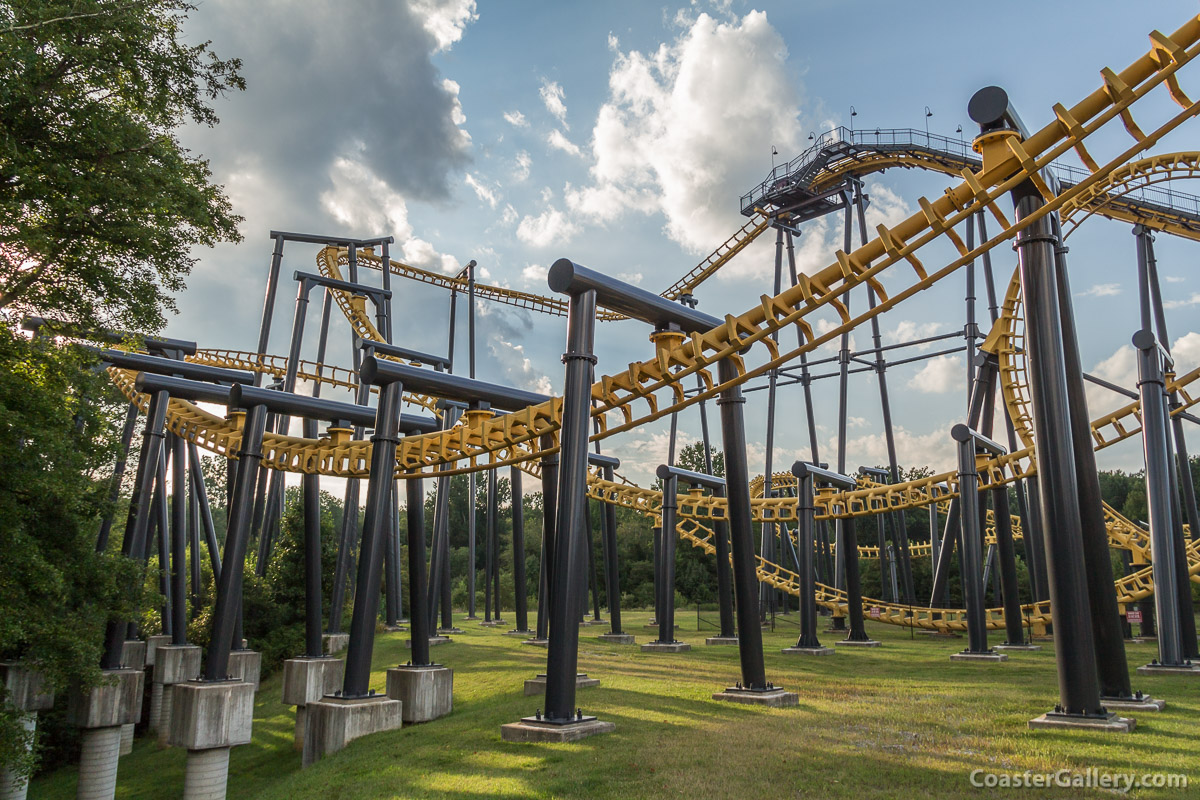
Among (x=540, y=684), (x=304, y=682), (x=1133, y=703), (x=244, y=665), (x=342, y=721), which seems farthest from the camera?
(x=244, y=665)

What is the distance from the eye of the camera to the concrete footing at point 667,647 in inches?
635

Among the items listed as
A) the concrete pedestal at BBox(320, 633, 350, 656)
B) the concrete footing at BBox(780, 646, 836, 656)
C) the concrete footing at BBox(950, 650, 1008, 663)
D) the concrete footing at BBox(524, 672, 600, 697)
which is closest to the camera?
the concrete footing at BBox(524, 672, 600, 697)

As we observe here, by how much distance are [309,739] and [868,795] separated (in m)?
7.73

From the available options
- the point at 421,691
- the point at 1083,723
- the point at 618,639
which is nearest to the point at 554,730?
the point at 421,691

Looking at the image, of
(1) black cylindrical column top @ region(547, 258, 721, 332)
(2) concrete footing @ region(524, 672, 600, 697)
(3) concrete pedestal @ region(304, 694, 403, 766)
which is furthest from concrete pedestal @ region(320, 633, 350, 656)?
(1) black cylindrical column top @ region(547, 258, 721, 332)

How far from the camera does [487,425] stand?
11.2m

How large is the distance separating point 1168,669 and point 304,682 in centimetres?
1399

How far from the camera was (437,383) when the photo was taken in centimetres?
1116

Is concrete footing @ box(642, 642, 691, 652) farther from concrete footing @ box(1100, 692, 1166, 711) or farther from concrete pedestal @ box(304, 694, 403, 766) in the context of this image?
concrete footing @ box(1100, 692, 1166, 711)

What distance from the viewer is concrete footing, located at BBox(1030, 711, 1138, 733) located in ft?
21.2

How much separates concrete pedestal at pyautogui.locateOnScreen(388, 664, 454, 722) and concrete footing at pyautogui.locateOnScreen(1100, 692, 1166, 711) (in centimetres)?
833

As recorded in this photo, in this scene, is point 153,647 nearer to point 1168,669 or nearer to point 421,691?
point 421,691

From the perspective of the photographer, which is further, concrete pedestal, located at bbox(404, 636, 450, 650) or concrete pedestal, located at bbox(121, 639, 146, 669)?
concrete pedestal, located at bbox(404, 636, 450, 650)

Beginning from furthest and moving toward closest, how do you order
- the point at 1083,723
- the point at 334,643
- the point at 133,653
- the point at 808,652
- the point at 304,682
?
the point at 334,643
the point at 133,653
the point at 808,652
the point at 304,682
the point at 1083,723
